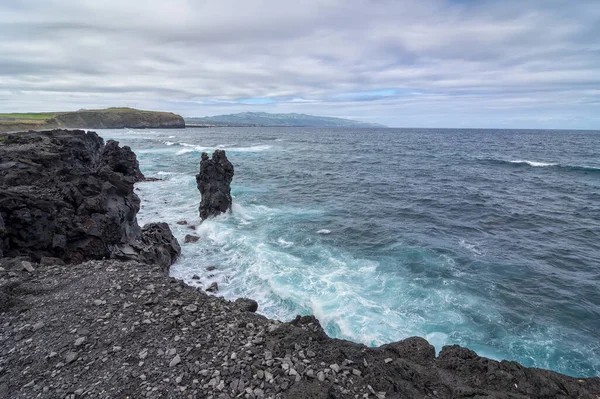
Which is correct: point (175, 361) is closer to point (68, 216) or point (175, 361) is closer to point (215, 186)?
point (68, 216)

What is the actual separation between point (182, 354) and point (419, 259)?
17.5 metres

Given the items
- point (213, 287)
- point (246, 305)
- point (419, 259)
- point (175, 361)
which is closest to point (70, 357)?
point (175, 361)

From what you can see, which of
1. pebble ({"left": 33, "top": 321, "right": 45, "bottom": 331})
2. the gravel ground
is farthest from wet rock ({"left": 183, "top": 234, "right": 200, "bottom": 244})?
pebble ({"left": 33, "top": 321, "right": 45, "bottom": 331})

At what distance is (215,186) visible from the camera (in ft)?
107

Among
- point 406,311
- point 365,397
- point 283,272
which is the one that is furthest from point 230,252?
point 365,397

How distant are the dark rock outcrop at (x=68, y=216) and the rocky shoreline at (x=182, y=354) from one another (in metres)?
2.67

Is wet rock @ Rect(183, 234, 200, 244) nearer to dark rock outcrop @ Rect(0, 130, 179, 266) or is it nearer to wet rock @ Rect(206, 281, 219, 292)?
dark rock outcrop @ Rect(0, 130, 179, 266)

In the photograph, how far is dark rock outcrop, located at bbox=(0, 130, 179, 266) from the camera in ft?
47.5

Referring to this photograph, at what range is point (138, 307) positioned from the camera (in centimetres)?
1014

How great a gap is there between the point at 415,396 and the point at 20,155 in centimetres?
2589

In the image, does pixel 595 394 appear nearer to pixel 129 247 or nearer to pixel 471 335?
pixel 471 335

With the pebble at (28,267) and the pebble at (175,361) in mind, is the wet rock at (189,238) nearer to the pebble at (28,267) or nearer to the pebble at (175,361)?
the pebble at (28,267)

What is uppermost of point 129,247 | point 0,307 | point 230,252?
point 0,307

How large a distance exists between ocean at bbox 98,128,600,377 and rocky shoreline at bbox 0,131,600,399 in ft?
18.2
